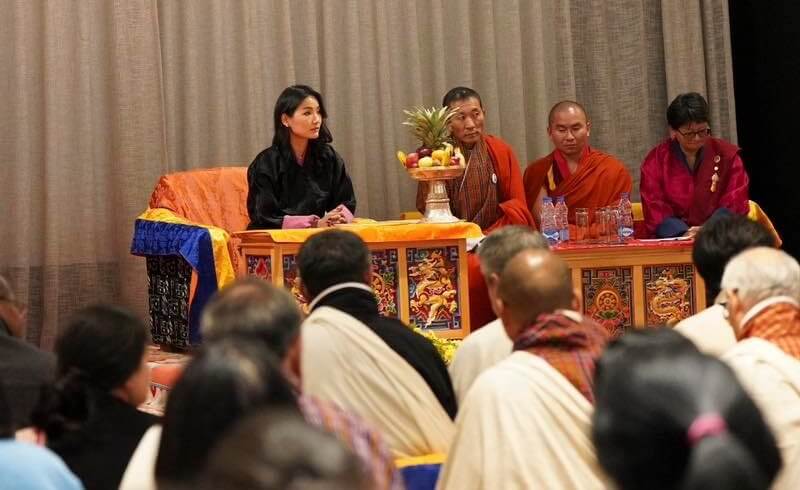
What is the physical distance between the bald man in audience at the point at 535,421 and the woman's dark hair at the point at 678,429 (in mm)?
1203

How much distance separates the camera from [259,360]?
4.92 feet

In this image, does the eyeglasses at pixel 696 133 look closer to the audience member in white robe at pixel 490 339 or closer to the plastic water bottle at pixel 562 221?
the plastic water bottle at pixel 562 221

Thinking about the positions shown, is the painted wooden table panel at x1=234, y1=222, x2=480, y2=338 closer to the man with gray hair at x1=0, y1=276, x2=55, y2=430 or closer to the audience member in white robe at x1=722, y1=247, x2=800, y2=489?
the man with gray hair at x1=0, y1=276, x2=55, y2=430

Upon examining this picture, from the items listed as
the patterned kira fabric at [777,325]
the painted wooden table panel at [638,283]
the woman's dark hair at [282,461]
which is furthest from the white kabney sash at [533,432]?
the painted wooden table panel at [638,283]

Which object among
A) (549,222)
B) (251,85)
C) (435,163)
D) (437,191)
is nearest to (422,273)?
(437,191)

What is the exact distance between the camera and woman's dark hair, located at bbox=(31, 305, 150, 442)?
256 cm

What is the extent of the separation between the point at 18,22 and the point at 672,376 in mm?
6832

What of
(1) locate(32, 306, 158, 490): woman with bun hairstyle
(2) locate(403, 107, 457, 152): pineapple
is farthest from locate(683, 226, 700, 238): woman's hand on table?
(1) locate(32, 306, 158, 490): woman with bun hairstyle

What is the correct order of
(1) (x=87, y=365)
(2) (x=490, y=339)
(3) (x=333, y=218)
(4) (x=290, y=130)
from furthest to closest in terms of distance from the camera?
(4) (x=290, y=130) → (3) (x=333, y=218) → (2) (x=490, y=339) → (1) (x=87, y=365)

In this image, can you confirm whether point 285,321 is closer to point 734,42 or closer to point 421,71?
point 421,71

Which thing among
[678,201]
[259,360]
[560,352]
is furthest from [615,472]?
[678,201]

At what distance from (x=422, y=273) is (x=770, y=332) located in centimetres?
337

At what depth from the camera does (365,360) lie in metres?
3.26

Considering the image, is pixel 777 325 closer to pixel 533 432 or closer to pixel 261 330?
pixel 533 432
